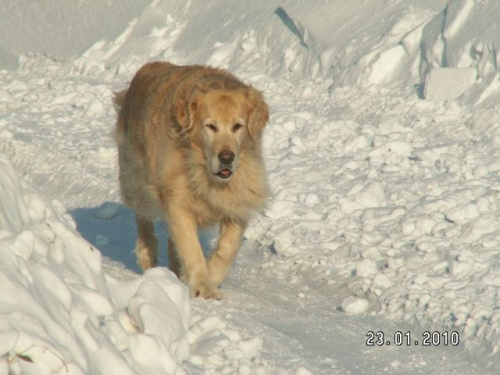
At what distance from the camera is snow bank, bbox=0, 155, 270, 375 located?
3443mm

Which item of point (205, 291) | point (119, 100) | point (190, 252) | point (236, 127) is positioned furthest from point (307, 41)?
point (205, 291)

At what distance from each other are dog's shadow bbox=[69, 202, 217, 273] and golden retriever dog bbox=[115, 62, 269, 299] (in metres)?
1.03

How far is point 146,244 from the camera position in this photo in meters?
7.83

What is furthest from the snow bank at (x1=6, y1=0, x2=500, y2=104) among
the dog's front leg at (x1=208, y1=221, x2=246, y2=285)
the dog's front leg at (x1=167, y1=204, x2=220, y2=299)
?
the dog's front leg at (x1=167, y1=204, x2=220, y2=299)

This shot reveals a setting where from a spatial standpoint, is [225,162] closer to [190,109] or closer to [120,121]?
[190,109]

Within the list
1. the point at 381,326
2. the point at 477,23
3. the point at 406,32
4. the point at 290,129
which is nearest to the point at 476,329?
the point at 381,326

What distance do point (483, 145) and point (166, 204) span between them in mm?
3874

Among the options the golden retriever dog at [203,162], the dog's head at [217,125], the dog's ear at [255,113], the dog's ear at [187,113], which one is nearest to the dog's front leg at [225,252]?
the golden retriever dog at [203,162]

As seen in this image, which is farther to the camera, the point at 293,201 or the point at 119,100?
the point at 293,201

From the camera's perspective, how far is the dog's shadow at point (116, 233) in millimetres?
8234

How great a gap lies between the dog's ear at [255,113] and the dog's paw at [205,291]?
3.80 ft

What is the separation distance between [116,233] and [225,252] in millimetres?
2335

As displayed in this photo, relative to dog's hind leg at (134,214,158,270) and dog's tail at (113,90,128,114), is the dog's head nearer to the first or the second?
dog's hind leg at (134,214,158,270)

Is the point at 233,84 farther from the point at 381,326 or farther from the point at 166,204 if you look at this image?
the point at 381,326
